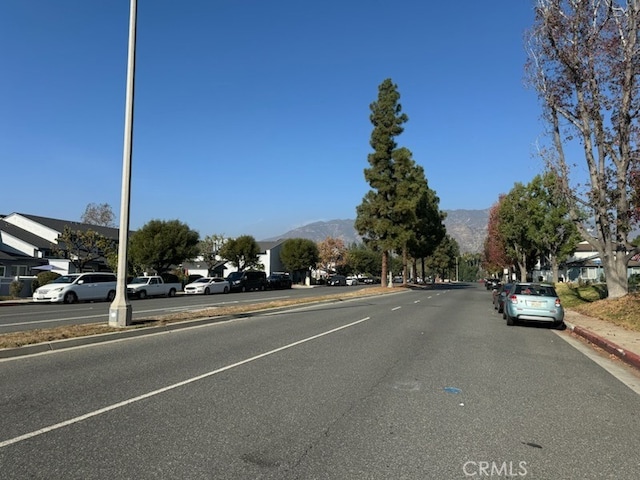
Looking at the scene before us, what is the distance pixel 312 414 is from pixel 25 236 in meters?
53.0

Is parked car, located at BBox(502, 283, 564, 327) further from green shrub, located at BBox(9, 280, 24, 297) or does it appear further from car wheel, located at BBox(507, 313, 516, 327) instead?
green shrub, located at BBox(9, 280, 24, 297)

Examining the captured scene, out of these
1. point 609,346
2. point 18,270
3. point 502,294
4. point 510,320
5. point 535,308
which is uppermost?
point 18,270

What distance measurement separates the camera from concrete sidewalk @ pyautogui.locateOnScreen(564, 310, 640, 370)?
1063 cm

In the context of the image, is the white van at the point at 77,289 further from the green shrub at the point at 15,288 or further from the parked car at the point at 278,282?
the parked car at the point at 278,282

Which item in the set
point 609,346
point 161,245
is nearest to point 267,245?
point 161,245

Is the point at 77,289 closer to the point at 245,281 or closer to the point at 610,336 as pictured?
the point at 245,281

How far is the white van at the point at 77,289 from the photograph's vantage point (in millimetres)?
27109

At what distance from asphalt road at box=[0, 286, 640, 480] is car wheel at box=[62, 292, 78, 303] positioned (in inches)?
750

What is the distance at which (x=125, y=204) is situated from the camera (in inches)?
539

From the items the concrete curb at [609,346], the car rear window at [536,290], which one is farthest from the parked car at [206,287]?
the concrete curb at [609,346]

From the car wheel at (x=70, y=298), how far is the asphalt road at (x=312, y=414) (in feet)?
62.5

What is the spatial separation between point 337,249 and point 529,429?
292 ft

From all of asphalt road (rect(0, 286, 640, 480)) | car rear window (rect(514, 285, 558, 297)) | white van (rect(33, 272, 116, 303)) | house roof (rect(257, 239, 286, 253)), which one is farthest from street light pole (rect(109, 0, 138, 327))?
house roof (rect(257, 239, 286, 253))

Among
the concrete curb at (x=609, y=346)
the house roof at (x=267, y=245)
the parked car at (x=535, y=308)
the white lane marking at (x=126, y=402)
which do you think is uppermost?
the house roof at (x=267, y=245)
